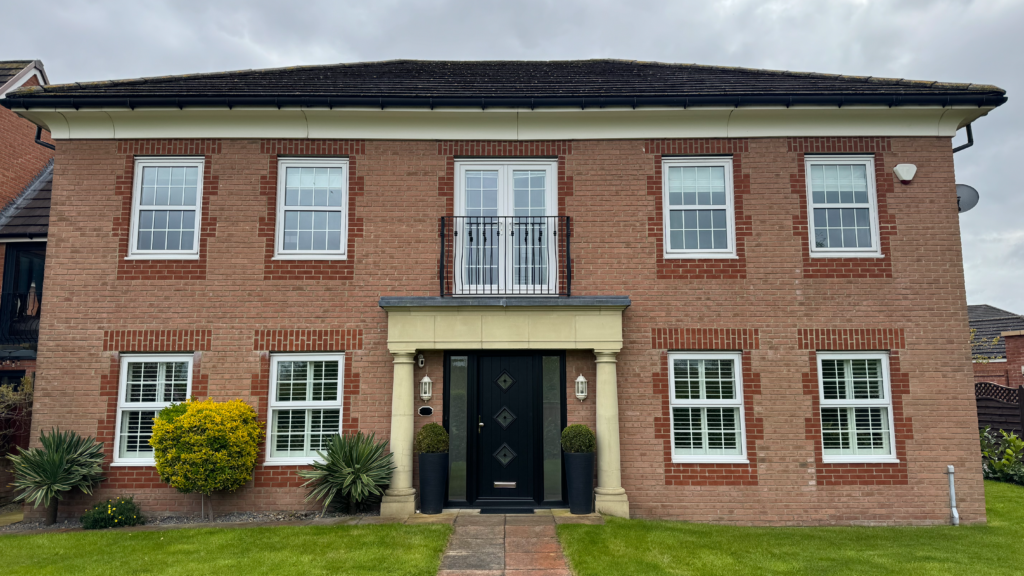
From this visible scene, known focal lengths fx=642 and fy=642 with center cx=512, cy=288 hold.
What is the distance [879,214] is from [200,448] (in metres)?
9.77

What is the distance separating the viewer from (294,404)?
8953 mm

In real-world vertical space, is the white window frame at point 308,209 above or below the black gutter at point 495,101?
below

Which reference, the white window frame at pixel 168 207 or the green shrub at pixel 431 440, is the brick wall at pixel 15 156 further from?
the green shrub at pixel 431 440

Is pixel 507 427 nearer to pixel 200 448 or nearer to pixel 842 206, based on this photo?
pixel 200 448

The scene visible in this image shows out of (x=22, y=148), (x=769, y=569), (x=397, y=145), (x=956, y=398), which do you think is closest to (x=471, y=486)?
(x=769, y=569)

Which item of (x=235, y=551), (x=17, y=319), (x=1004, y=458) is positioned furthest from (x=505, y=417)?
(x=1004, y=458)

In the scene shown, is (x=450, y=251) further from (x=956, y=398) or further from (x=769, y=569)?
(x=956, y=398)

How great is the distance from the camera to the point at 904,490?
343 inches

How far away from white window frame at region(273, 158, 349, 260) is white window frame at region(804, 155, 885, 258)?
669 centimetres

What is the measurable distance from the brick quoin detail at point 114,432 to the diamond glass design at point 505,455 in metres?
4.12

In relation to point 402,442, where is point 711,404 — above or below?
above

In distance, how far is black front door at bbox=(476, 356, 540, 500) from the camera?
888 cm

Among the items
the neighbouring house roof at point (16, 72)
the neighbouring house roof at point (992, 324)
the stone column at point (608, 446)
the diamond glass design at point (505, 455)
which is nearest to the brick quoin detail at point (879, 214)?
the stone column at point (608, 446)

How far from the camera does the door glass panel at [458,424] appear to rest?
8.91 m
